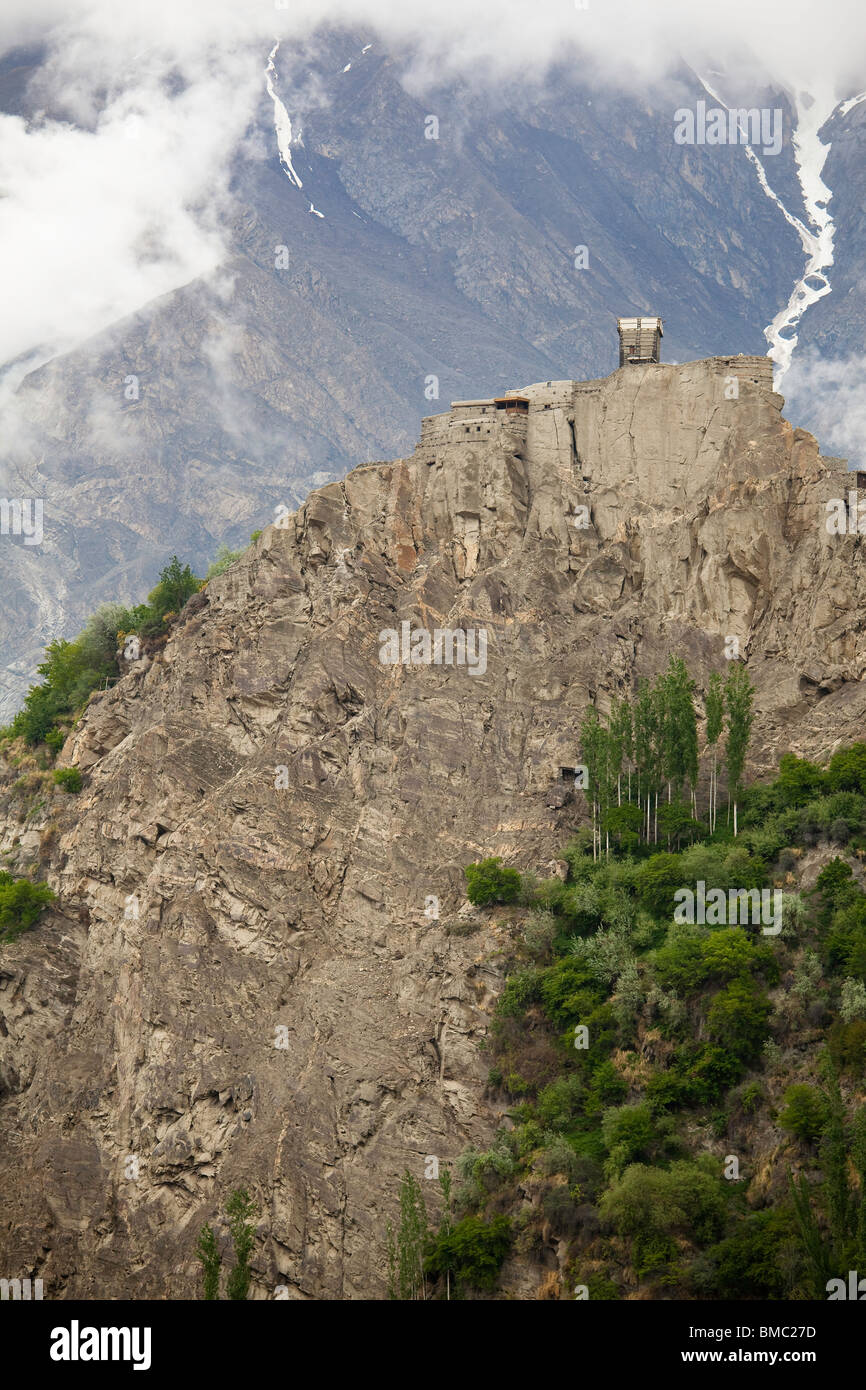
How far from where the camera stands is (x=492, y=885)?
91000mm

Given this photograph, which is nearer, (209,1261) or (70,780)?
(209,1261)

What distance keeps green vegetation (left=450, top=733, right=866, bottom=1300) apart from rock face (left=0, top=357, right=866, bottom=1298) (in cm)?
274

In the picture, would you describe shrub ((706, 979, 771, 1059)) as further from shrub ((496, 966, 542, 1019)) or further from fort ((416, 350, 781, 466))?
fort ((416, 350, 781, 466))

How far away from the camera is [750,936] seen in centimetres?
8431

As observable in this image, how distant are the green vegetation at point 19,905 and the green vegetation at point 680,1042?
85.5 ft

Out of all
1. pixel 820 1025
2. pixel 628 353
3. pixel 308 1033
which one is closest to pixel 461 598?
pixel 628 353

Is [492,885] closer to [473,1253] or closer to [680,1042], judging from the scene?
[680,1042]

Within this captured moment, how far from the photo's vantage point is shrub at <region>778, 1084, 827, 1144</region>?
74312 mm

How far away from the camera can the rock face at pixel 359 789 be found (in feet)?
290

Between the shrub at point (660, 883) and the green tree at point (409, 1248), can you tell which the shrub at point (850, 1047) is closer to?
the shrub at point (660, 883)

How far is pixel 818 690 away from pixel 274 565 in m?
29.9

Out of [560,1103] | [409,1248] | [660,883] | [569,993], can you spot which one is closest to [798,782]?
[660,883]

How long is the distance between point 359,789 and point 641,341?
30.0 metres

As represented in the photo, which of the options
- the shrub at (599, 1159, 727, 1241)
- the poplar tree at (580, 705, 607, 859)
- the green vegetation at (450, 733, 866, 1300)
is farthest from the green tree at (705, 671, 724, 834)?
the shrub at (599, 1159, 727, 1241)
